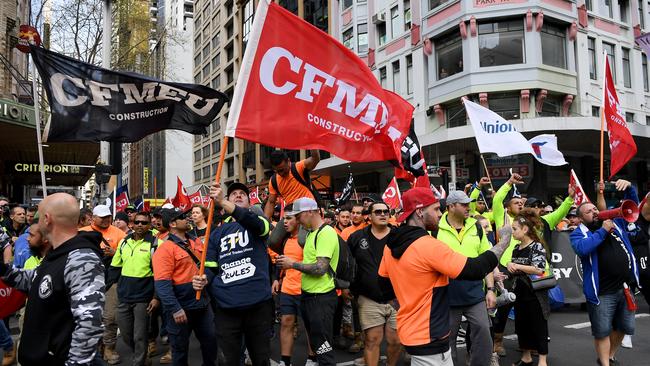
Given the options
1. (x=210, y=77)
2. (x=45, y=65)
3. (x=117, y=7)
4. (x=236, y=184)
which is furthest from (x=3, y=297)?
(x=210, y=77)

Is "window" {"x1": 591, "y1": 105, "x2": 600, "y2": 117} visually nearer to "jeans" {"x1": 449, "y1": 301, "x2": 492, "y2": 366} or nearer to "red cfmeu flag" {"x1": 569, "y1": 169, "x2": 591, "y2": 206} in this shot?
"red cfmeu flag" {"x1": 569, "y1": 169, "x2": 591, "y2": 206}

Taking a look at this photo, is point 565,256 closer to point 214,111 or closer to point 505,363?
point 505,363

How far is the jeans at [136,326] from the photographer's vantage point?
6.50 m

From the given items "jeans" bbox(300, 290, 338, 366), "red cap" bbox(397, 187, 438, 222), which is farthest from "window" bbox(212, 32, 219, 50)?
"red cap" bbox(397, 187, 438, 222)

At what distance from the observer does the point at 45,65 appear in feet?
20.0

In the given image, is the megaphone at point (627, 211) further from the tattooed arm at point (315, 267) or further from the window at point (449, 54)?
the window at point (449, 54)

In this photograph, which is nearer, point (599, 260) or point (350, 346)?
point (599, 260)

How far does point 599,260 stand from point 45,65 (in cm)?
683

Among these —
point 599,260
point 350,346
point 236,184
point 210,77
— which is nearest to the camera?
point 236,184

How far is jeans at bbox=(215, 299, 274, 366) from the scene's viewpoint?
15.5 feet

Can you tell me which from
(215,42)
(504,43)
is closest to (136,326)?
(504,43)

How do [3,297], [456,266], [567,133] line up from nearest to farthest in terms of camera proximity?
1. [456,266]
2. [3,297]
3. [567,133]

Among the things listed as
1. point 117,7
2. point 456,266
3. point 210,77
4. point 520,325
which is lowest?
point 520,325

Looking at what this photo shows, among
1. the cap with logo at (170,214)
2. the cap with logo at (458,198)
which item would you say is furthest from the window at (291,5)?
the cap with logo at (458,198)
